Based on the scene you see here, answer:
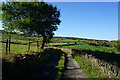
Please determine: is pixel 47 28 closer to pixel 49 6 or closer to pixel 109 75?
pixel 49 6

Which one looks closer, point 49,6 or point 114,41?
point 49,6

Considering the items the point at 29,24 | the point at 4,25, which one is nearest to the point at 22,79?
the point at 29,24

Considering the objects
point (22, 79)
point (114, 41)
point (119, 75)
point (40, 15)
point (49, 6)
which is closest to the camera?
point (119, 75)

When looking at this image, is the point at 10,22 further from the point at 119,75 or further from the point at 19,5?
the point at 119,75

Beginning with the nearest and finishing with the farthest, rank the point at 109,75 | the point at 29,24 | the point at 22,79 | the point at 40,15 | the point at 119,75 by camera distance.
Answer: the point at 119,75
the point at 22,79
the point at 109,75
the point at 29,24
the point at 40,15

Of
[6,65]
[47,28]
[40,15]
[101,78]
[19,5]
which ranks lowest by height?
[101,78]

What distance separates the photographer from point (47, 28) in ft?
76.2

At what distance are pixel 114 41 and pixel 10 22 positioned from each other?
2803 cm

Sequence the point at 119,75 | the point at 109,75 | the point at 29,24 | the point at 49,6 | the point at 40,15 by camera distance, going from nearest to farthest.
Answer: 1. the point at 119,75
2. the point at 109,75
3. the point at 29,24
4. the point at 40,15
5. the point at 49,6

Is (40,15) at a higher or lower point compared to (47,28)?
higher

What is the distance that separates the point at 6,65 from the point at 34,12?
14988 mm

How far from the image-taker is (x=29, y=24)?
62.8 ft

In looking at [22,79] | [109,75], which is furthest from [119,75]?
[22,79]

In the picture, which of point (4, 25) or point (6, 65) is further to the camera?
point (4, 25)
